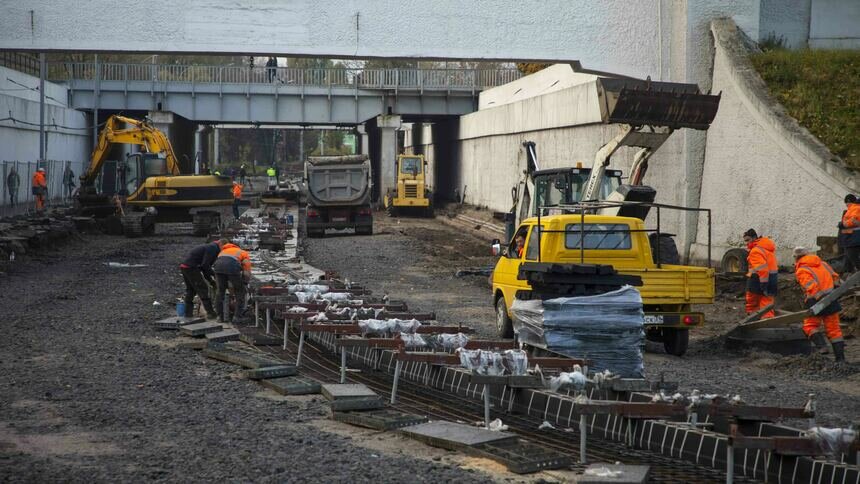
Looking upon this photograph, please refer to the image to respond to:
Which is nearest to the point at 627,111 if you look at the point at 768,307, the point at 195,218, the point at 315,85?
the point at 768,307

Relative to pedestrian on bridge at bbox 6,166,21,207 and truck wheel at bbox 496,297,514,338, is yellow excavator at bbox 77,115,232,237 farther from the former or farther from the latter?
truck wheel at bbox 496,297,514,338

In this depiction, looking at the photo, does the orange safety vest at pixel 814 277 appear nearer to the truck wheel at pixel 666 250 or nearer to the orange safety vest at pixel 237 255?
the truck wheel at pixel 666 250

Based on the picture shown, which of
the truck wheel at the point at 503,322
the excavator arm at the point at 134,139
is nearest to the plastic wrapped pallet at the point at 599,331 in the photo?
the truck wheel at the point at 503,322

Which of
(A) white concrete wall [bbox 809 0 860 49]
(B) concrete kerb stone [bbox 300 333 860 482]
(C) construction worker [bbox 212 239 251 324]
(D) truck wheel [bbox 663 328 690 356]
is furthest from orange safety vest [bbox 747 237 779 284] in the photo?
(A) white concrete wall [bbox 809 0 860 49]

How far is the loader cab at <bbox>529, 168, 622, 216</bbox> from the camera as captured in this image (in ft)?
74.3

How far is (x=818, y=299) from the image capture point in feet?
46.9

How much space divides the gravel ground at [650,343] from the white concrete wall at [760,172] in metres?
1.93

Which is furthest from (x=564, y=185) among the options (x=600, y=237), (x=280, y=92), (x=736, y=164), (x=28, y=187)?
(x=280, y=92)

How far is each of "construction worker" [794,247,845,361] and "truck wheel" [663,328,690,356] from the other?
1583 mm

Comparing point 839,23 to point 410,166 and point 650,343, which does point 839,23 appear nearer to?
point 650,343

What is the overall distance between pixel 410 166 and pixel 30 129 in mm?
17046

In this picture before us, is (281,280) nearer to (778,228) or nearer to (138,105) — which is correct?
(778,228)

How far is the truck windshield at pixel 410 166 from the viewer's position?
51.8 meters

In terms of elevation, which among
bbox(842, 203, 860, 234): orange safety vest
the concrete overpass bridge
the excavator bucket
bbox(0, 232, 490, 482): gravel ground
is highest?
the concrete overpass bridge
